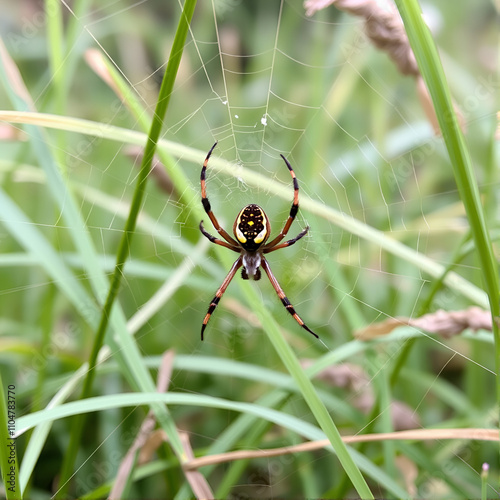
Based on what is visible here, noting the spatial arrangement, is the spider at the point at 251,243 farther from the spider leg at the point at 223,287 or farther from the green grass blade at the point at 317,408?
the green grass blade at the point at 317,408

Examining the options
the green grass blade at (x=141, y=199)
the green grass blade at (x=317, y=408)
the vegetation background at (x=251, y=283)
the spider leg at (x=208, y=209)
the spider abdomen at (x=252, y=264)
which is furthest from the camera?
the spider abdomen at (x=252, y=264)

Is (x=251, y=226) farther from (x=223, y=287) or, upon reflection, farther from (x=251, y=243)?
(x=223, y=287)

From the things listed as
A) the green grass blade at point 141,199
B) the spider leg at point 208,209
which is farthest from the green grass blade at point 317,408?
the spider leg at point 208,209

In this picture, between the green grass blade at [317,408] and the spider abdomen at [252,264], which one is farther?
the spider abdomen at [252,264]

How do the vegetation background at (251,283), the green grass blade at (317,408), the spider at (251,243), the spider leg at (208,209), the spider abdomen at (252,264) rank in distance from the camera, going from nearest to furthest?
1. the green grass blade at (317,408)
2. the vegetation background at (251,283)
3. the spider leg at (208,209)
4. the spider at (251,243)
5. the spider abdomen at (252,264)

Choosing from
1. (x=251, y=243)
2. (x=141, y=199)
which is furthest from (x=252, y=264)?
(x=141, y=199)

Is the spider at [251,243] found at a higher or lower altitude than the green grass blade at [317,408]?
higher

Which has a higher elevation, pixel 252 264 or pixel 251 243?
pixel 251 243

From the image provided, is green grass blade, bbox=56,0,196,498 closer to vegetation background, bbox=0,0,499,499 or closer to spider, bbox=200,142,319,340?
vegetation background, bbox=0,0,499,499
